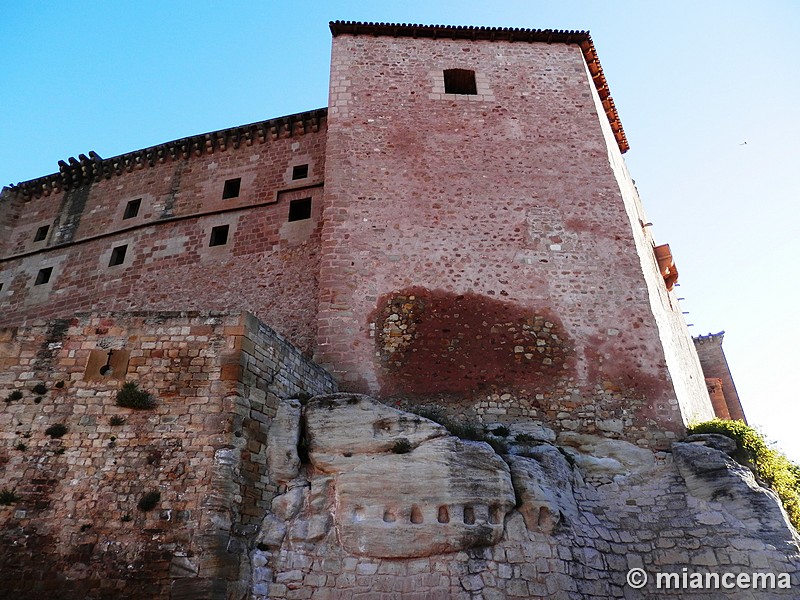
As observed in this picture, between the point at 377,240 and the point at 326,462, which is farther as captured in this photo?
the point at 377,240

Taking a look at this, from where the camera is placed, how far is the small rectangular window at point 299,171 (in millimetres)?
14594

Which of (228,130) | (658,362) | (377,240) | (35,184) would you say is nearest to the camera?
(658,362)

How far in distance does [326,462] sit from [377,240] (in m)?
4.92

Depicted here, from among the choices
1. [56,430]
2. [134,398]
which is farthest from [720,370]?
[56,430]

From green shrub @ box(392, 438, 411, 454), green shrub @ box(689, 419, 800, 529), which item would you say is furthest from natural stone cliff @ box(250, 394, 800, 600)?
green shrub @ box(689, 419, 800, 529)

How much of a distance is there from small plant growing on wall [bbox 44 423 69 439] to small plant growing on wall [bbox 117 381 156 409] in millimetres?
664

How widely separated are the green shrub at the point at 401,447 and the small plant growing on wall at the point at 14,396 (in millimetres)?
4780

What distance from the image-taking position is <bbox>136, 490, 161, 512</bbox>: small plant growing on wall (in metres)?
6.43

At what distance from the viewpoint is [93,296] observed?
48.2ft

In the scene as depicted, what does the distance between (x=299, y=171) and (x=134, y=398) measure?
8901mm

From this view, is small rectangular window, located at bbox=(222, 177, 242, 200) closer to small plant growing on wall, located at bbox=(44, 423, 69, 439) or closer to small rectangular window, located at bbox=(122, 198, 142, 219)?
small rectangular window, located at bbox=(122, 198, 142, 219)

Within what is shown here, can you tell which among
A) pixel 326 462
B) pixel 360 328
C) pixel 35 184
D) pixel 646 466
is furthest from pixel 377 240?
pixel 35 184

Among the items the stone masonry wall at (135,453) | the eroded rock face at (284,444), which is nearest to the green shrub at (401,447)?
the eroded rock face at (284,444)

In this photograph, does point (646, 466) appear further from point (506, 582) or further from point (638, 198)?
point (638, 198)
